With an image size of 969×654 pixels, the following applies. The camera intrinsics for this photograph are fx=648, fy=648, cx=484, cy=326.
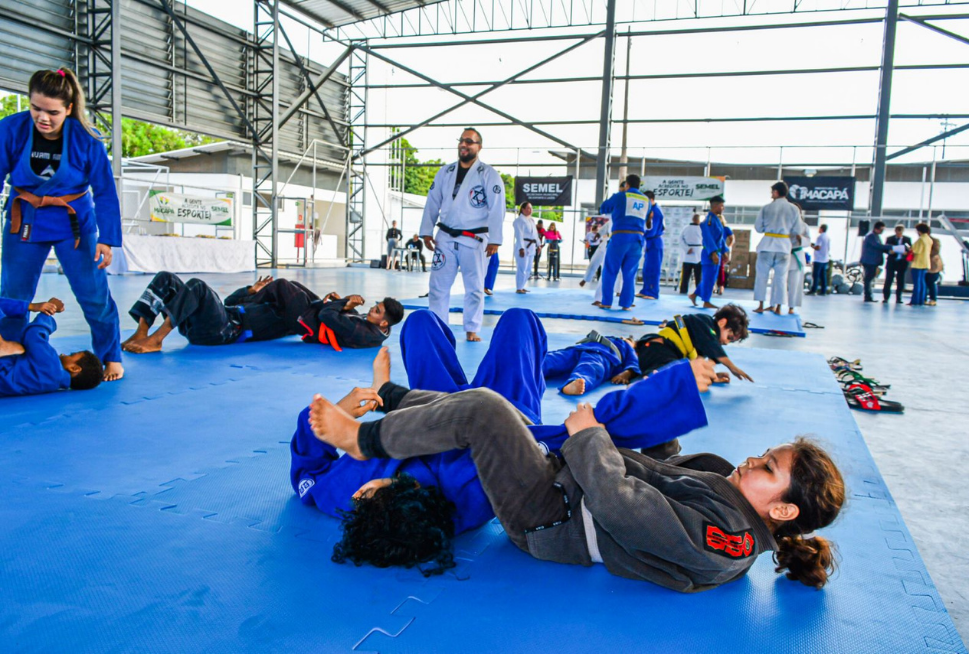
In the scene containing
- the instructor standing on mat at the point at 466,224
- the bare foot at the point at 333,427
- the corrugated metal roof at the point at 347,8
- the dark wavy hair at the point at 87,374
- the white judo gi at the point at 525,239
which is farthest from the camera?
the corrugated metal roof at the point at 347,8

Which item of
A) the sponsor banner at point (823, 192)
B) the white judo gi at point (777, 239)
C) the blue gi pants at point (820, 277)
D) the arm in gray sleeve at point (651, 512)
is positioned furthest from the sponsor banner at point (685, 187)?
the arm in gray sleeve at point (651, 512)

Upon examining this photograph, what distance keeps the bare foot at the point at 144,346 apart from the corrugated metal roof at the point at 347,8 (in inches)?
585

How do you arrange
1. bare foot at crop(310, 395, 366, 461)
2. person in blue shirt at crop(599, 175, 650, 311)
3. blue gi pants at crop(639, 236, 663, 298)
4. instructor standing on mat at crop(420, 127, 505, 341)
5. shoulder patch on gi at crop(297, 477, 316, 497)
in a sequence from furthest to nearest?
blue gi pants at crop(639, 236, 663, 298) < person in blue shirt at crop(599, 175, 650, 311) < instructor standing on mat at crop(420, 127, 505, 341) < shoulder patch on gi at crop(297, 477, 316, 497) < bare foot at crop(310, 395, 366, 461)

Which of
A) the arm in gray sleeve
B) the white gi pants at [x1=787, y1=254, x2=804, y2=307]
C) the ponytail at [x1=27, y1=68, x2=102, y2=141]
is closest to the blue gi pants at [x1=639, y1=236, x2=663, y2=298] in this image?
the white gi pants at [x1=787, y1=254, x2=804, y2=307]

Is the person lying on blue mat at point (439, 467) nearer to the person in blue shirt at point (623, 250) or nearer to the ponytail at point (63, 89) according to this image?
the ponytail at point (63, 89)

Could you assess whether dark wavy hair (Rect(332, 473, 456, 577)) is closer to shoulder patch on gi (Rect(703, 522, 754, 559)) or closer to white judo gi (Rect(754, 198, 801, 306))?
shoulder patch on gi (Rect(703, 522, 754, 559))

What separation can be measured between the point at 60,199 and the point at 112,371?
0.92 metres

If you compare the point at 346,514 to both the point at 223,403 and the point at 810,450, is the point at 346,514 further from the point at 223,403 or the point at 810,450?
the point at 223,403

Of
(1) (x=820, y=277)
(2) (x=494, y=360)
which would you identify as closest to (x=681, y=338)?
(2) (x=494, y=360)

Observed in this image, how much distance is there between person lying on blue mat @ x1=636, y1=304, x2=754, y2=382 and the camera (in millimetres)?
3561

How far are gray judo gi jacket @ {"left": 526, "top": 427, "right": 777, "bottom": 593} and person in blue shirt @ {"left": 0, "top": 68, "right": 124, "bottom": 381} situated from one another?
2.87 meters

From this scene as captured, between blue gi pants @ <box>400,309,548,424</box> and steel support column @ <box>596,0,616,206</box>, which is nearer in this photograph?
blue gi pants @ <box>400,309,548,424</box>

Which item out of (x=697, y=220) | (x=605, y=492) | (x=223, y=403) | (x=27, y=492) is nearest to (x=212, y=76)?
(x=697, y=220)

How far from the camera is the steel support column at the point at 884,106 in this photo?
46.7ft
